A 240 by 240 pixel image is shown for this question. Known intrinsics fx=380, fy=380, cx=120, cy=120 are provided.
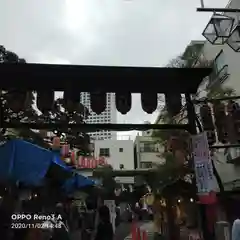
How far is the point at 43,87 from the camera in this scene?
5.55m

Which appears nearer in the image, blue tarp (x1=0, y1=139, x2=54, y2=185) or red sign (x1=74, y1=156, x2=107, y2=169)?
blue tarp (x1=0, y1=139, x2=54, y2=185)

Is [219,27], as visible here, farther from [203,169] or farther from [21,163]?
[21,163]

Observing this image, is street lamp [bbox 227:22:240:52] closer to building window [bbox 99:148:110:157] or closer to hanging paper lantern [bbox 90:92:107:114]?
hanging paper lantern [bbox 90:92:107:114]

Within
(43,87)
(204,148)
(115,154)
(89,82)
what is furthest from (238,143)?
(115,154)

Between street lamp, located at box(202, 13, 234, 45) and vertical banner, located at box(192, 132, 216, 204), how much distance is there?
3006 mm

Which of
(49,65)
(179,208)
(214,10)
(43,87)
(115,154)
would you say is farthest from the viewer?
(115,154)

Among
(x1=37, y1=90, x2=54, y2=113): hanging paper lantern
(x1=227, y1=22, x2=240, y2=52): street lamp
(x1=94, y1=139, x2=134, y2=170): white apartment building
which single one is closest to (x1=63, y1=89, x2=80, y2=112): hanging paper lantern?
(x1=37, y1=90, x2=54, y2=113): hanging paper lantern

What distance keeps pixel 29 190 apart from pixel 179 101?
2.62 m

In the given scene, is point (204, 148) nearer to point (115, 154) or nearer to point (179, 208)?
point (179, 208)

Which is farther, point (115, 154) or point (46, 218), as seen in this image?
point (115, 154)

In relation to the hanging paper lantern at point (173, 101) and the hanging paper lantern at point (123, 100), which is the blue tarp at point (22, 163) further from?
the hanging paper lantern at point (173, 101)

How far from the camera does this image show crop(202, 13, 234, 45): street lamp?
7633 mm

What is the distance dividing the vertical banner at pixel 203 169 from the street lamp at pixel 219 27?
301 centimetres

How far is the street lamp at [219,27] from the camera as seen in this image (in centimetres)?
763
